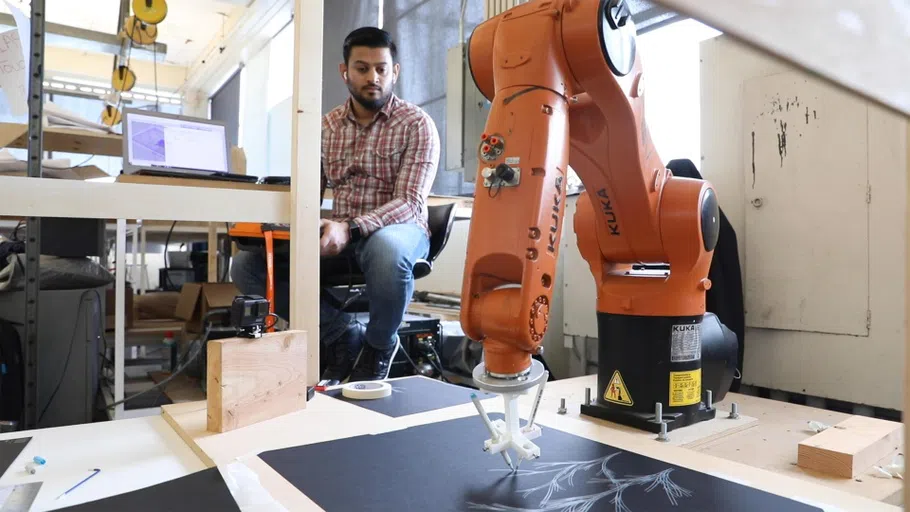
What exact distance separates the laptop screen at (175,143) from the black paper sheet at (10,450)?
1382 mm

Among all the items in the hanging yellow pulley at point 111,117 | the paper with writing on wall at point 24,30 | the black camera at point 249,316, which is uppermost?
the hanging yellow pulley at point 111,117

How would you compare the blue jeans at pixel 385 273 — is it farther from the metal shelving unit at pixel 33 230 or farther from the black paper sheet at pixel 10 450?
the black paper sheet at pixel 10 450

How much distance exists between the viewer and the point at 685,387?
0.92 metres

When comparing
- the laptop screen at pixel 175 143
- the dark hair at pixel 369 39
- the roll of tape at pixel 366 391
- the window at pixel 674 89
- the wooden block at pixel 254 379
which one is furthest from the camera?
the laptop screen at pixel 175 143

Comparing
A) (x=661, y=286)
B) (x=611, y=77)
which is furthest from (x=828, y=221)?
(x=611, y=77)

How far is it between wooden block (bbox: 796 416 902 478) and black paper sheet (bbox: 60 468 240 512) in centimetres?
71

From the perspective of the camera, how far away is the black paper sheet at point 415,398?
963 mm

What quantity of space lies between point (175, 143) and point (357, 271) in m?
1.05

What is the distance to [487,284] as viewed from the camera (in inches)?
25.5

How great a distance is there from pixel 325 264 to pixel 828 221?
1.36m

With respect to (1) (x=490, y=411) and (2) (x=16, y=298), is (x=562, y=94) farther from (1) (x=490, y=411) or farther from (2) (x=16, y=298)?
(2) (x=16, y=298)

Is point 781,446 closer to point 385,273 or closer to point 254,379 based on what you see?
point 254,379

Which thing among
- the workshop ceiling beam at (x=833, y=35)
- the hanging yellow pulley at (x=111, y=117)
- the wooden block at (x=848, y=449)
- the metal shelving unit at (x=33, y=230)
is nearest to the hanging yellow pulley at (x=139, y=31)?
the hanging yellow pulley at (x=111, y=117)

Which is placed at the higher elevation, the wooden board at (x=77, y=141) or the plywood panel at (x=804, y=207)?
the wooden board at (x=77, y=141)
